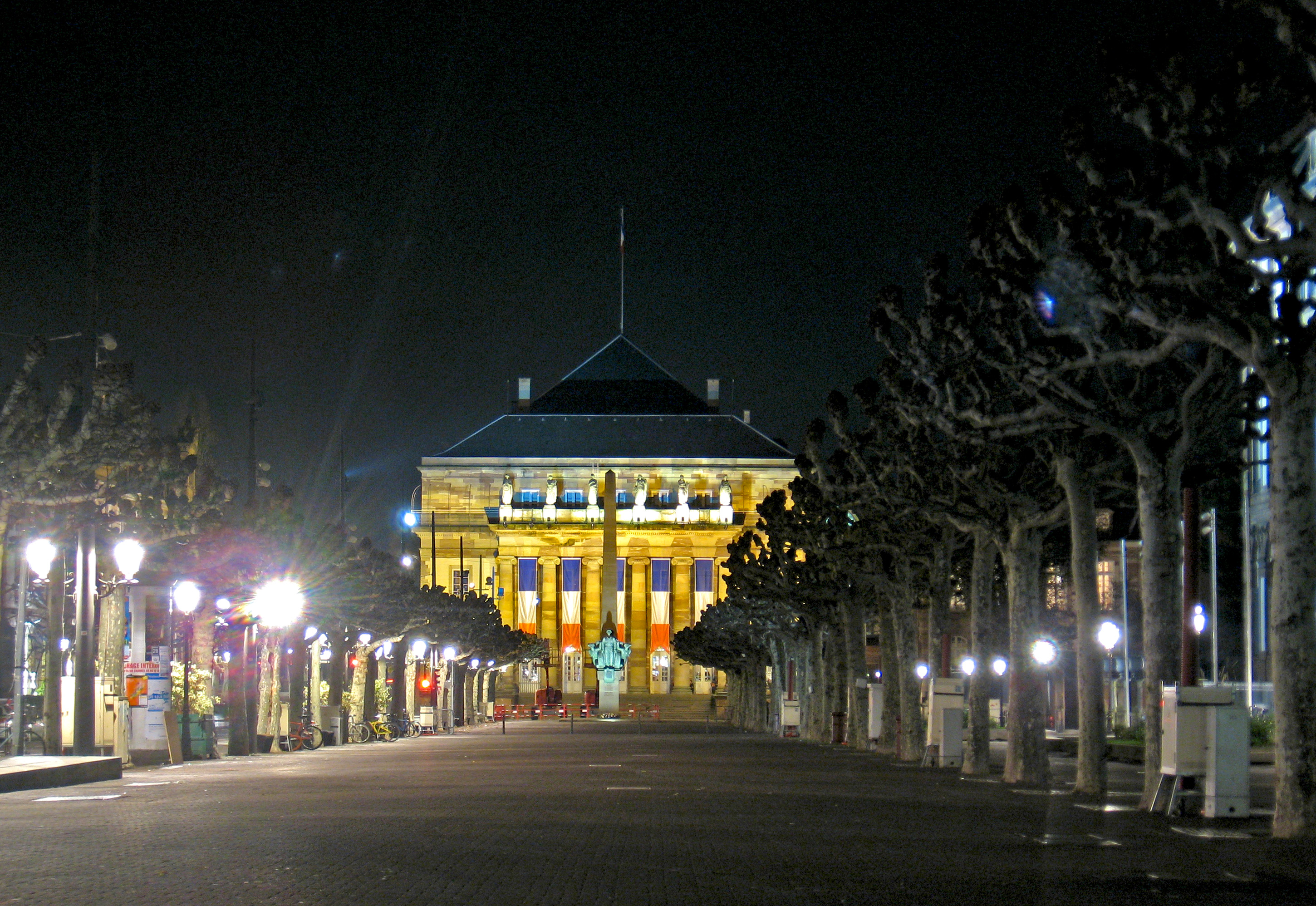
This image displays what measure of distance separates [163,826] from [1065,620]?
65.7m

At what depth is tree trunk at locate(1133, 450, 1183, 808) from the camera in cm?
2522

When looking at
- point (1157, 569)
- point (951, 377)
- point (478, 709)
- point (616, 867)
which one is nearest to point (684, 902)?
point (616, 867)

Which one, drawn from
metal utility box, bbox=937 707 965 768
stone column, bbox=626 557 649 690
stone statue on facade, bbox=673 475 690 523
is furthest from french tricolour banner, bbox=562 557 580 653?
metal utility box, bbox=937 707 965 768

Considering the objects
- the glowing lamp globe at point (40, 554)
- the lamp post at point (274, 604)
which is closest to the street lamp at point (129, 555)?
the glowing lamp globe at point (40, 554)

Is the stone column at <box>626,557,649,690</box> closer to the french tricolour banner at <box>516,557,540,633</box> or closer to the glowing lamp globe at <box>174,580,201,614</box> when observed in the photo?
the french tricolour banner at <box>516,557,540,633</box>

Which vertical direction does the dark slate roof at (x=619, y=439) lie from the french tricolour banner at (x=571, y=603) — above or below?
above

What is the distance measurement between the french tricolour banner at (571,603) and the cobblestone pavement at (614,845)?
442 feet

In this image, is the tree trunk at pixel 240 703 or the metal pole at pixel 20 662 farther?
the tree trunk at pixel 240 703

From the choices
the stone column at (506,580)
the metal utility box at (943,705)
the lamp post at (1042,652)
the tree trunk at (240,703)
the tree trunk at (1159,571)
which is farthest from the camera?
the stone column at (506,580)

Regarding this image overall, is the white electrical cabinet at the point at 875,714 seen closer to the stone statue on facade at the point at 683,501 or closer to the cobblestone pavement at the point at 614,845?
the cobblestone pavement at the point at 614,845

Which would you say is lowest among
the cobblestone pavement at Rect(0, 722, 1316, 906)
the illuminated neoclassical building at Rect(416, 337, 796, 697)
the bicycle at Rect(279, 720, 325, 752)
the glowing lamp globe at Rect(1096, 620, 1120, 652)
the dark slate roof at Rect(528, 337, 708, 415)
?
the bicycle at Rect(279, 720, 325, 752)

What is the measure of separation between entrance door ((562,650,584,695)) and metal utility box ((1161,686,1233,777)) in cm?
13714

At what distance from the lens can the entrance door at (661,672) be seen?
16562cm

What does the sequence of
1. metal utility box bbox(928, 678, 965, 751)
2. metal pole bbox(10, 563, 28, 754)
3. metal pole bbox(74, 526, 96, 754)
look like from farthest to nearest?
metal utility box bbox(928, 678, 965, 751) → metal pole bbox(74, 526, 96, 754) → metal pole bbox(10, 563, 28, 754)
